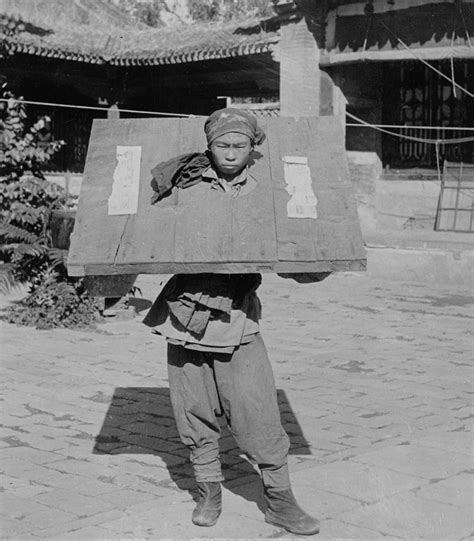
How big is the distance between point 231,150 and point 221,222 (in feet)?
0.99

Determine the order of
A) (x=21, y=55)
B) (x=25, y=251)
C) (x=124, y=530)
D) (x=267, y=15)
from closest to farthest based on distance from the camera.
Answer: (x=124, y=530) < (x=25, y=251) < (x=267, y=15) < (x=21, y=55)

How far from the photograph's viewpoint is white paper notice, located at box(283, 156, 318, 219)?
12.9 feet

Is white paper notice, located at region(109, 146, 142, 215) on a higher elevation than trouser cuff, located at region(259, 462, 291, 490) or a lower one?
higher

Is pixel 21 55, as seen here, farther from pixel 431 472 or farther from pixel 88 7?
pixel 431 472

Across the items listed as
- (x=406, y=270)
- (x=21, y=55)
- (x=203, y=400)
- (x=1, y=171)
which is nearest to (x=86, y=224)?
(x=203, y=400)

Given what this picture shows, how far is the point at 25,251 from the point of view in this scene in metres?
8.71

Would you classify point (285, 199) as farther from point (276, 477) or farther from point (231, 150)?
point (276, 477)

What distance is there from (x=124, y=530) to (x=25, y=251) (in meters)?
5.20

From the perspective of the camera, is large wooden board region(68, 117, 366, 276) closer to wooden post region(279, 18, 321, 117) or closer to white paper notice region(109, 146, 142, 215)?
white paper notice region(109, 146, 142, 215)

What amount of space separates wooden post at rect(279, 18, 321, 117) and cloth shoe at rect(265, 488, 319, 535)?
9.53 m

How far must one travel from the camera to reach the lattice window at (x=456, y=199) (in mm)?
13805

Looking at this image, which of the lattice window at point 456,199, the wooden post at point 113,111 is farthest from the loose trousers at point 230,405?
the wooden post at point 113,111

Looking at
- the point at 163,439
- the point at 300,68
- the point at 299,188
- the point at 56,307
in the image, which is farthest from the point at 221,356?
the point at 300,68

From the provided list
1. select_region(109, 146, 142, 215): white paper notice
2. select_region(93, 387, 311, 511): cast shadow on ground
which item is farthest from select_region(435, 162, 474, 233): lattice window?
select_region(109, 146, 142, 215): white paper notice
